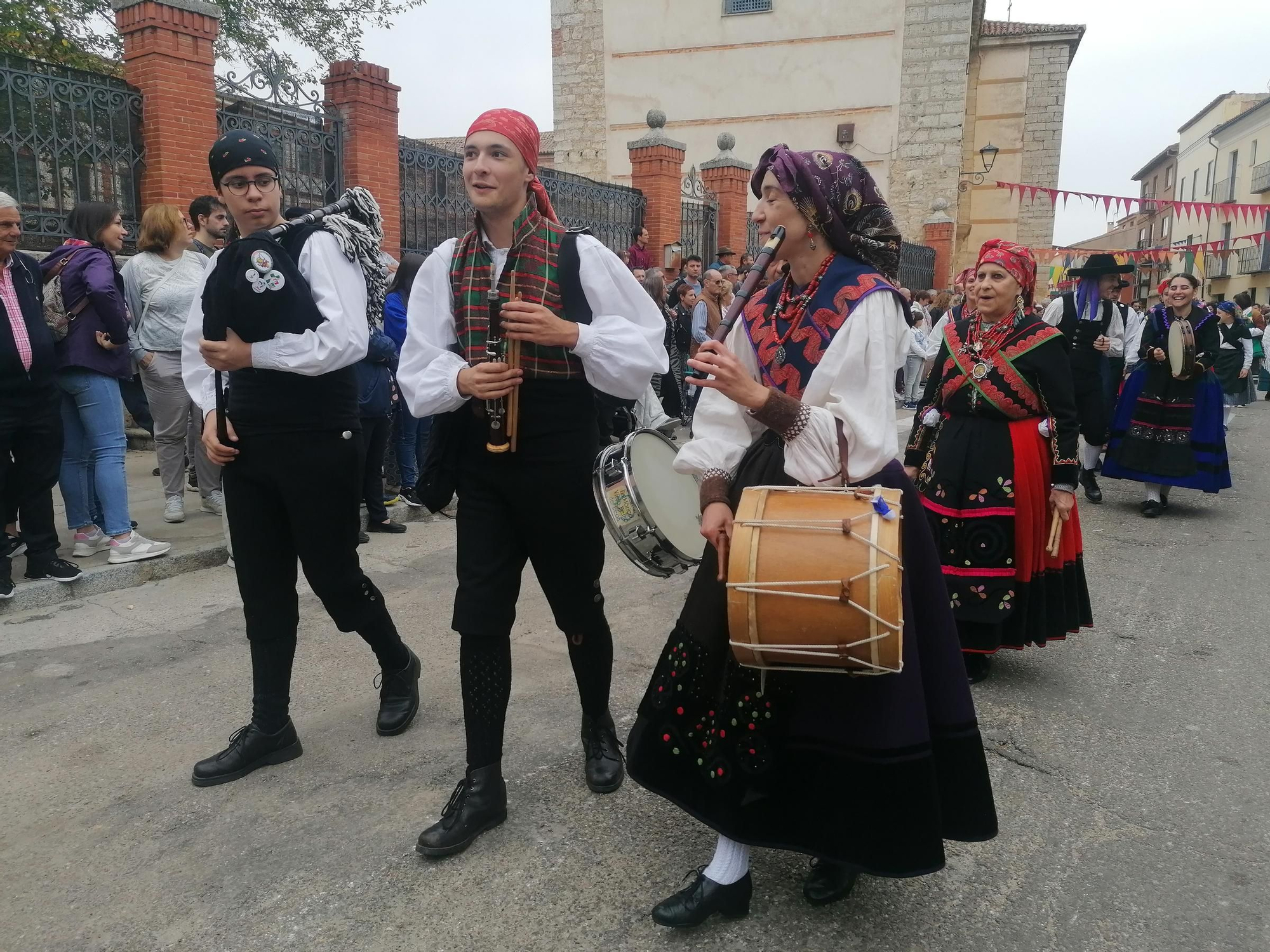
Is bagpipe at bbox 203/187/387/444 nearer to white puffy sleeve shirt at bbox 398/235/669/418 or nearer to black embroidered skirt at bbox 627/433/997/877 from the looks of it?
white puffy sleeve shirt at bbox 398/235/669/418

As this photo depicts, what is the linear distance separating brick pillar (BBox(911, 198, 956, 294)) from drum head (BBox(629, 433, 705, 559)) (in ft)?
74.9

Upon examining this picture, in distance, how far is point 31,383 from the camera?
485 centimetres

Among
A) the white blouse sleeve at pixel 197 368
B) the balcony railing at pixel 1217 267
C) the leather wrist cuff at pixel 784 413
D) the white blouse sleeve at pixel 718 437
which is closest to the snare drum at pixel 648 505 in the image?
the white blouse sleeve at pixel 718 437

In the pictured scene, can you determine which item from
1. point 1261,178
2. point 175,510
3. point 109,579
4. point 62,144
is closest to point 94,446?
point 109,579

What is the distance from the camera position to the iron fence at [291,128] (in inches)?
362

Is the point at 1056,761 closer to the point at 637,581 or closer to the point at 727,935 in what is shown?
the point at 727,935

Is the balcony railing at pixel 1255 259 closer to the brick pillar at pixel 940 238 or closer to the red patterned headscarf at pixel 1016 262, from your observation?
the brick pillar at pixel 940 238

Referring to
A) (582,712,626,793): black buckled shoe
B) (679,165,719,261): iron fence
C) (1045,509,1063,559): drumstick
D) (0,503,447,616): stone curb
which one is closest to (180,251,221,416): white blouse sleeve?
(582,712,626,793): black buckled shoe

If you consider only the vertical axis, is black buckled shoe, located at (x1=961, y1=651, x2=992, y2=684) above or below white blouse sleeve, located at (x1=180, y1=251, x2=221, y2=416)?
below

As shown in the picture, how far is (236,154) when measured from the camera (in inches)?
115

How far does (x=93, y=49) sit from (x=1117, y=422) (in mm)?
16431

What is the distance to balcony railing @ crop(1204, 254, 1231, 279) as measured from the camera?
4219 centimetres

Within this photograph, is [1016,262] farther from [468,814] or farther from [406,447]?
[406,447]

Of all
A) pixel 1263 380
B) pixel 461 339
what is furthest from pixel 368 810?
pixel 1263 380
